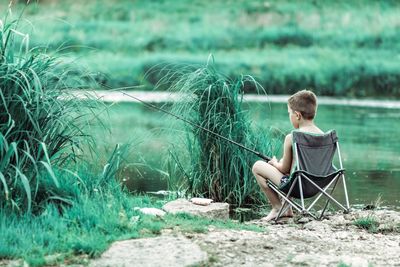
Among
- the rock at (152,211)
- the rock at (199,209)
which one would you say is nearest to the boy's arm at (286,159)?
the rock at (199,209)

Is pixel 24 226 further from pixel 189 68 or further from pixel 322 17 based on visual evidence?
pixel 322 17

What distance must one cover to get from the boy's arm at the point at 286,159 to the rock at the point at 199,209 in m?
0.54

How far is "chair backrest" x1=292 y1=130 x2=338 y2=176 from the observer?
7238 mm

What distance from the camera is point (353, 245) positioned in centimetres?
629

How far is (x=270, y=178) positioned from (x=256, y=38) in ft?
112

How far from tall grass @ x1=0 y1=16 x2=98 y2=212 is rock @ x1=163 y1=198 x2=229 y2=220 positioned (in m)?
0.89

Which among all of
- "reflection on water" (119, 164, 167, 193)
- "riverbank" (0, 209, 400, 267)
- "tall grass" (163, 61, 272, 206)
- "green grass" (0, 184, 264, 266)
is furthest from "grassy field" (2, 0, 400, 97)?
"green grass" (0, 184, 264, 266)

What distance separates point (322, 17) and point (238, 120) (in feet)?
118

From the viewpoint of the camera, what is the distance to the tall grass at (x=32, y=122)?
6.29 metres

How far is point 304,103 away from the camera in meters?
7.43

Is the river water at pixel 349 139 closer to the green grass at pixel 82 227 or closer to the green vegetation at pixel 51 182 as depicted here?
the green vegetation at pixel 51 182

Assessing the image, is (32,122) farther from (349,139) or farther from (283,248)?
(349,139)

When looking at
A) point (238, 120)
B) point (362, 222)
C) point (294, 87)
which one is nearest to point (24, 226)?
point (362, 222)

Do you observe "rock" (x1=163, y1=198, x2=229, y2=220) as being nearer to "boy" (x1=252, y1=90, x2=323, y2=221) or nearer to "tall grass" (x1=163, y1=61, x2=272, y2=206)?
"boy" (x1=252, y1=90, x2=323, y2=221)
